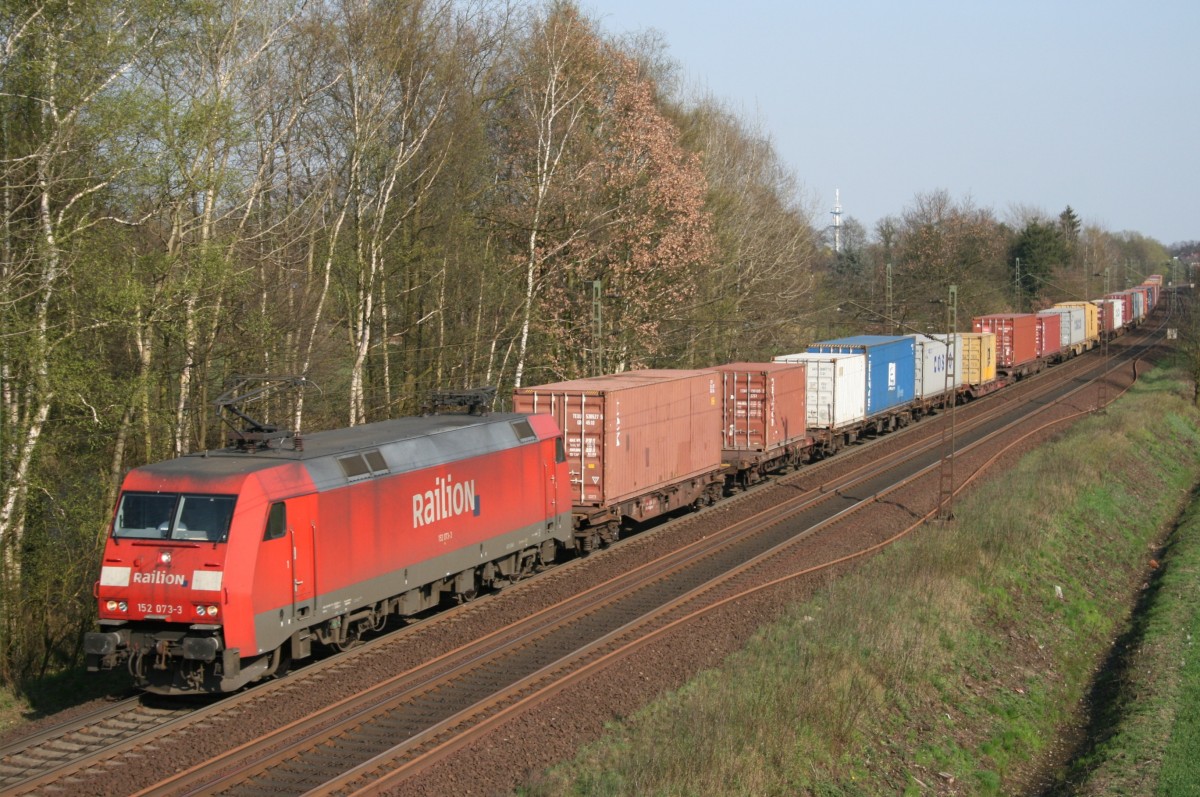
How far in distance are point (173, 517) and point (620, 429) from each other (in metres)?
10.5

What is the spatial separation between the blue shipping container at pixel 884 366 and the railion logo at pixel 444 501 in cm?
2127

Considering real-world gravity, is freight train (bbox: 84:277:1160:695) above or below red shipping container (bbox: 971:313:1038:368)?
below

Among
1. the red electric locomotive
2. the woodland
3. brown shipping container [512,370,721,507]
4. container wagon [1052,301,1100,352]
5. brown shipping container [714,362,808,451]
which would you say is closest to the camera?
the red electric locomotive

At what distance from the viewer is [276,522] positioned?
13.4 meters

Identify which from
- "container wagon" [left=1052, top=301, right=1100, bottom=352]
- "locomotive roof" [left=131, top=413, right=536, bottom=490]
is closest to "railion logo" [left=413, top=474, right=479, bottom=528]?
"locomotive roof" [left=131, top=413, right=536, bottom=490]

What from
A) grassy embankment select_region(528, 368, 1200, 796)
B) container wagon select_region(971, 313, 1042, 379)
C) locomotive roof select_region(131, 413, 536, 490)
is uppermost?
container wagon select_region(971, 313, 1042, 379)

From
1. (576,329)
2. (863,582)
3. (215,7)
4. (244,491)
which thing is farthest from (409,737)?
(576,329)

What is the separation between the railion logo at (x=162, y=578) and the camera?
12.9 m

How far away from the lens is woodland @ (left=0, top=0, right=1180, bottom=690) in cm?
1616

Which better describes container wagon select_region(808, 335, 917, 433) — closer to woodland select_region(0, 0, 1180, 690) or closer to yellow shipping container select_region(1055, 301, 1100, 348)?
woodland select_region(0, 0, 1180, 690)

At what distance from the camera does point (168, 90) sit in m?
19.8

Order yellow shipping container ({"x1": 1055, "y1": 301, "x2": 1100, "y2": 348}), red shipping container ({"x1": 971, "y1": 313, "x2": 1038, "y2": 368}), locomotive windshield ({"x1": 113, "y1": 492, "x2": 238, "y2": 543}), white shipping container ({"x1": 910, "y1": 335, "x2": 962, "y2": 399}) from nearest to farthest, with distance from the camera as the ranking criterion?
locomotive windshield ({"x1": 113, "y1": 492, "x2": 238, "y2": 543})
white shipping container ({"x1": 910, "y1": 335, "x2": 962, "y2": 399})
red shipping container ({"x1": 971, "y1": 313, "x2": 1038, "y2": 368})
yellow shipping container ({"x1": 1055, "y1": 301, "x2": 1100, "y2": 348})

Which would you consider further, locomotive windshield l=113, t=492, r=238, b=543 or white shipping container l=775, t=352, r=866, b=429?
white shipping container l=775, t=352, r=866, b=429

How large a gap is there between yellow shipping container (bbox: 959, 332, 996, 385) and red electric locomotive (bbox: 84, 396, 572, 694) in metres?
34.4
